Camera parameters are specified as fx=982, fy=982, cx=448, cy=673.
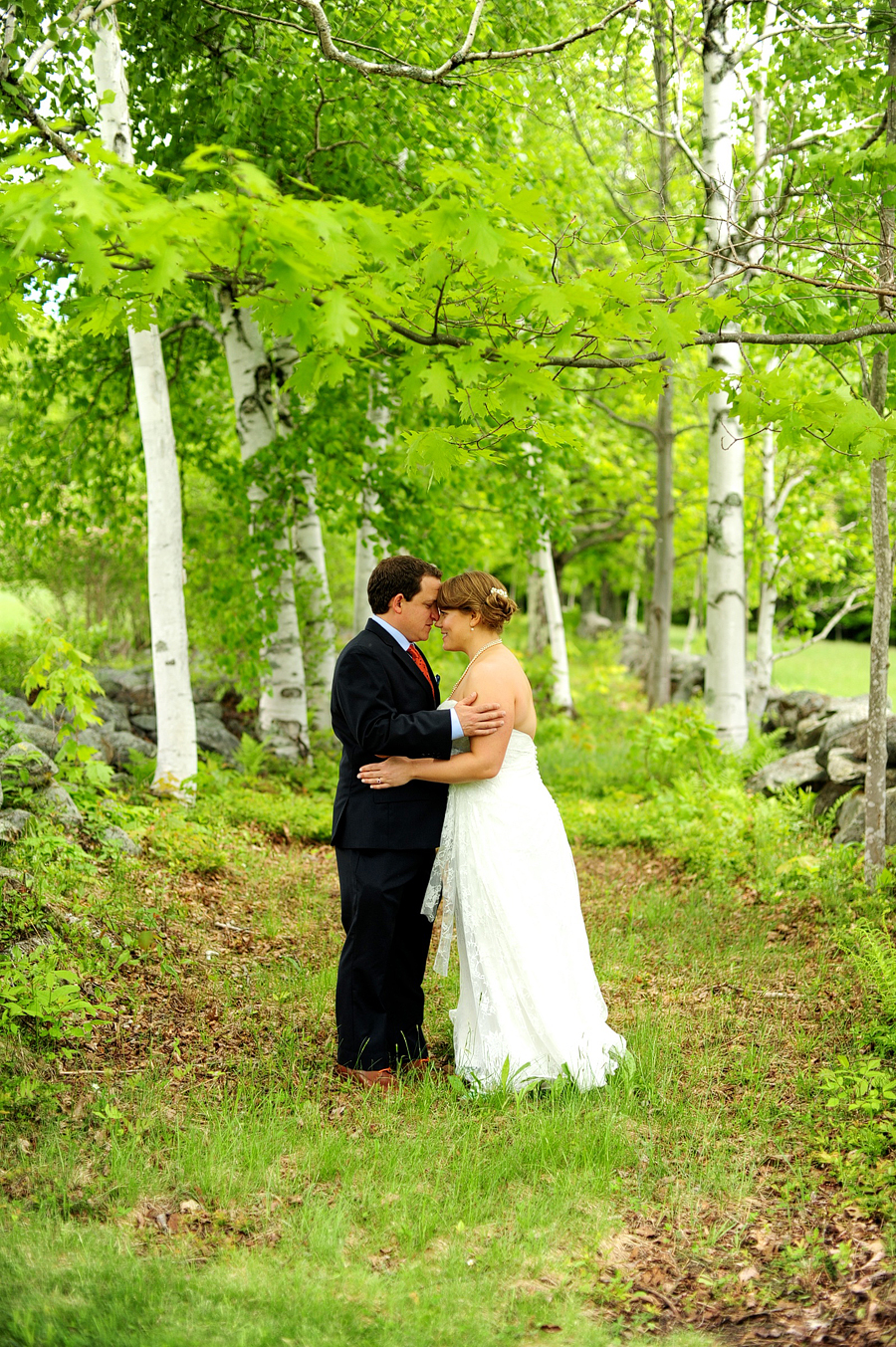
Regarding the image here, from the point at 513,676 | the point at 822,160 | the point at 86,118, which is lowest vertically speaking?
the point at 513,676

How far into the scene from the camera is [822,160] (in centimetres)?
569

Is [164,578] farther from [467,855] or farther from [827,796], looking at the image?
[827,796]

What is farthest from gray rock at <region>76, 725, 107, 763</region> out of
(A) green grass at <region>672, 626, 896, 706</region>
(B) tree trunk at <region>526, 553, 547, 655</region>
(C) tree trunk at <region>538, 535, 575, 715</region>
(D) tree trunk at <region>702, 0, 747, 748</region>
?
(A) green grass at <region>672, 626, 896, 706</region>

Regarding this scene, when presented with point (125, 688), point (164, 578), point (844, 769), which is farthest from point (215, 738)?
point (844, 769)

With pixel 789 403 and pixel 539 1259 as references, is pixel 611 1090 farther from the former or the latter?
pixel 789 403

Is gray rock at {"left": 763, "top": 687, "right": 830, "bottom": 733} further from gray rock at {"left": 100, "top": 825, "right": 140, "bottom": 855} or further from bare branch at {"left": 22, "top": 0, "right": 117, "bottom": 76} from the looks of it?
bare branch at {"left": 22, "top": 0, "right": 117, "bottom": 76}

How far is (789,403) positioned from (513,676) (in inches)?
72.9

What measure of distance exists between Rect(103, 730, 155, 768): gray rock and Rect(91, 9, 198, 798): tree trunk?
0.56 meters

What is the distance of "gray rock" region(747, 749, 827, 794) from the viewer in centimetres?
938

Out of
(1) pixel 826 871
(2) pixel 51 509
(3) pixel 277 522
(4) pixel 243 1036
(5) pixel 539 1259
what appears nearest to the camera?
(5) pixel 539 1259

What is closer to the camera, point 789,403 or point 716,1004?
point 789,403

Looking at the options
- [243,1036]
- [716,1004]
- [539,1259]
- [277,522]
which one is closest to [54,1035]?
[243,1036]

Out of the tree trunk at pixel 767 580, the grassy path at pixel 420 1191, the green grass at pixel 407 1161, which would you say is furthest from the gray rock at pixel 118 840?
the tree trunk at pixel 767 580

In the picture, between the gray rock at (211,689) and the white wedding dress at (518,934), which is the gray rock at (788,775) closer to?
the white wedding dress at (518,934)
